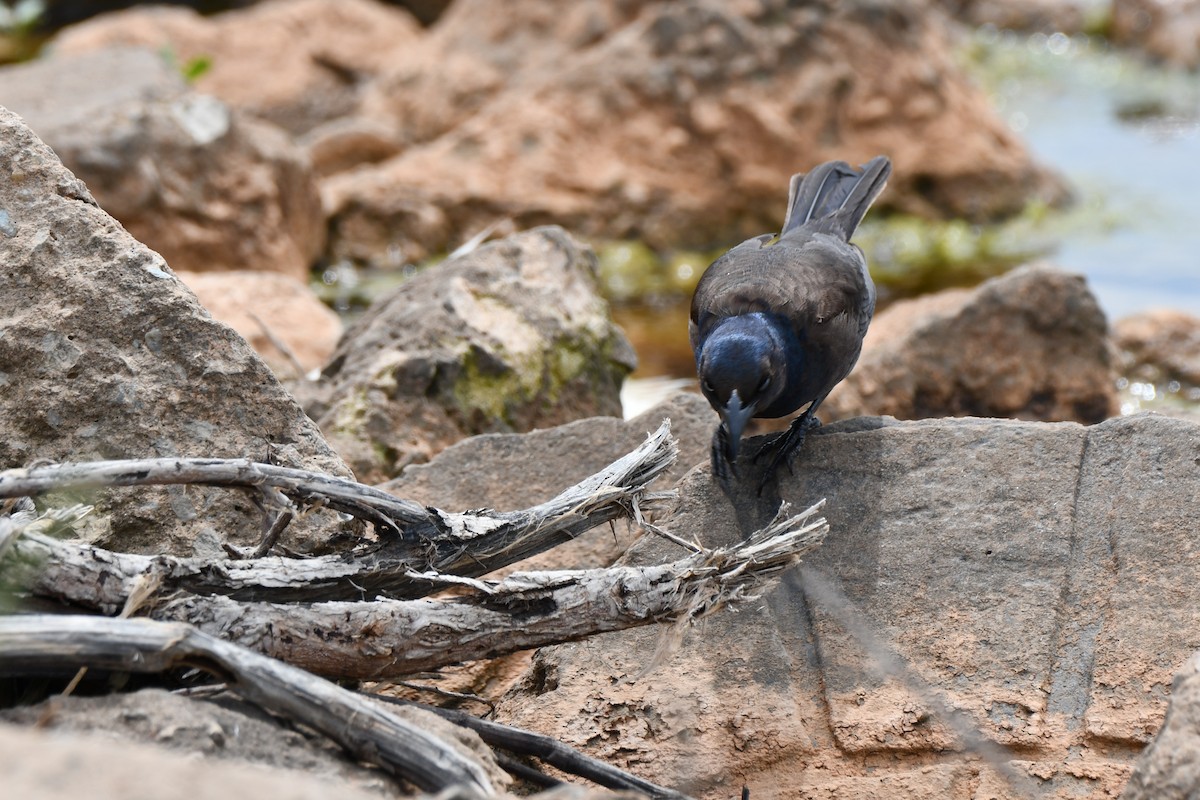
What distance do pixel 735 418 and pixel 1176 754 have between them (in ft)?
4.49

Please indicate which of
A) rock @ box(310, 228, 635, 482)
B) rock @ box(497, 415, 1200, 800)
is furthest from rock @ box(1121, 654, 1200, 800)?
rock @ box(310, 228, 635, 482)

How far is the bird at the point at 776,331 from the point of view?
11.7ft

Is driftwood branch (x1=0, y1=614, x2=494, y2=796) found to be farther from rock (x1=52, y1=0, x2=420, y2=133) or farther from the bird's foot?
rock (x1=52, y1=0, x2=420, y2=133)

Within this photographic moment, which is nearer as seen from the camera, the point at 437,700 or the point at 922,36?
the point at 437,700

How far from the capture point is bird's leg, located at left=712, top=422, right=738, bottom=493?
3750 mm

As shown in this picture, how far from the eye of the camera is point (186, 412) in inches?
126

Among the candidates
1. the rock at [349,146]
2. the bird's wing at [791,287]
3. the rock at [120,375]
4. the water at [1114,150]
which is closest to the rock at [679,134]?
the rock at [349,146]

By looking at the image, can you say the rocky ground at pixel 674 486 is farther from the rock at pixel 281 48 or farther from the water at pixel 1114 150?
the rock at pixel 281 48

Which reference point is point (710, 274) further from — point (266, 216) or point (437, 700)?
point (266, 216)

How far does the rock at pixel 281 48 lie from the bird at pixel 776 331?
7.42m

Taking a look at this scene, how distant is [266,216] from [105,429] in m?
4.90

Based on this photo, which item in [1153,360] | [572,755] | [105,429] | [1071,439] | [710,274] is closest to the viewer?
[572,755]

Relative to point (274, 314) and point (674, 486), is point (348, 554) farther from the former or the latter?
point (274, 314)

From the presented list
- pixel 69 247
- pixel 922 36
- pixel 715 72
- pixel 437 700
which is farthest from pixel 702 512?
pixel 922 36
